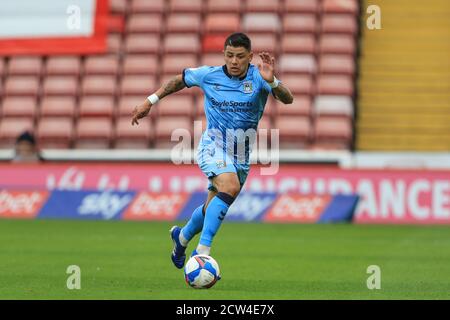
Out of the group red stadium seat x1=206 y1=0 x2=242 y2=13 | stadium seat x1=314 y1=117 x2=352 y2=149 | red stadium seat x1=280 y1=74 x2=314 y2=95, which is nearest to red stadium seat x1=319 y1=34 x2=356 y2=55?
red stadium seat x1=280 y1=74 x2=314 y2=95

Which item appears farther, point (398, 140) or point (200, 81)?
point (398, 140)

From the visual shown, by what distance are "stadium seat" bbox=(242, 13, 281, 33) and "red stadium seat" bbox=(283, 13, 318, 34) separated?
22 cm

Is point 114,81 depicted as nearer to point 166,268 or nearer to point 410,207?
point 410,207

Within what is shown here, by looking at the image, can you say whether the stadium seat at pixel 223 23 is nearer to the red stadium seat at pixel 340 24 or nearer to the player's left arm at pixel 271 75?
the red stadium seat at pixel 340 24

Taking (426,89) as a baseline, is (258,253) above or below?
below

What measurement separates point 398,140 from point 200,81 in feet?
44.5

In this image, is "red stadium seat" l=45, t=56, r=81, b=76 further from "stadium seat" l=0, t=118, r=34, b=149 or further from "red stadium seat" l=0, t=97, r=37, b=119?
"stadium seat" l=0, t=118, r=34, b=149

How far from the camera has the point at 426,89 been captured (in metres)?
23.1

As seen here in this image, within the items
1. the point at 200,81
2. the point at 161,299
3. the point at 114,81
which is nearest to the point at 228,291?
the point at 161,299

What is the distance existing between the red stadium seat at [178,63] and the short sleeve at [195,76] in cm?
1440

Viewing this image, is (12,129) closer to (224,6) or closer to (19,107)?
(19,107)

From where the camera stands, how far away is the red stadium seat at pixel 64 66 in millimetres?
24484

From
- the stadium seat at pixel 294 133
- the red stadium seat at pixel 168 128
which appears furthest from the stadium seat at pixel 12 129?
the stadium seat at pixel 294 133
